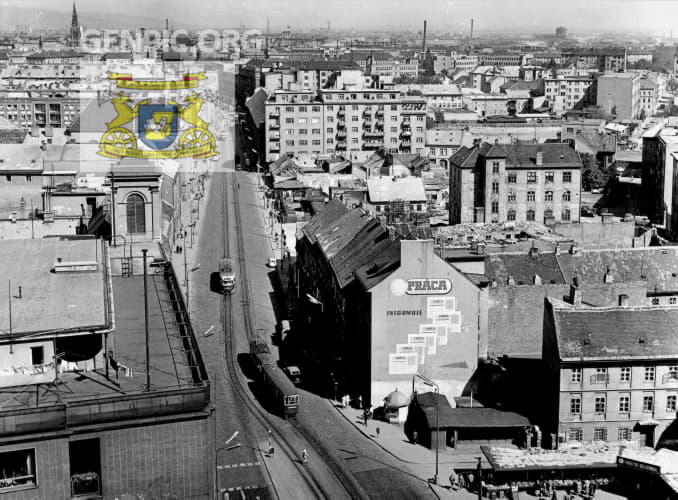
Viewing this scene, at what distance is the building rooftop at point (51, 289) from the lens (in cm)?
2795

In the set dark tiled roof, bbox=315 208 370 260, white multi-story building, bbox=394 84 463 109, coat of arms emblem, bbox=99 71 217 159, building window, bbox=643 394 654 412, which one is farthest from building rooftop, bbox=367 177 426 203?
white multi-story building, bbox=394 84 463 109

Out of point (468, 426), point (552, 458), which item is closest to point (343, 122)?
point (468, 426)

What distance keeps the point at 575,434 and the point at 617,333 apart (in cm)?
518

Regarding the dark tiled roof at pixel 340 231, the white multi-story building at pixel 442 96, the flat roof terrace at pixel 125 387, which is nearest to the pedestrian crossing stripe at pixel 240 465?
the flat roof terrace at pixel 125 387

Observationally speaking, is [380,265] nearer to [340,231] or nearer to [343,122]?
[340,231]

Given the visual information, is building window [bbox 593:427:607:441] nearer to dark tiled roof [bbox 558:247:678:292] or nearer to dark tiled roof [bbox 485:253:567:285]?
dark tiled roof [bbox 485:253:567:285]

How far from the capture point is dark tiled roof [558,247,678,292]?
6059cm

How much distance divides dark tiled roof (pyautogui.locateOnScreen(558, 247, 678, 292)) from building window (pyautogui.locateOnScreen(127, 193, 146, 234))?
2571 centimetres

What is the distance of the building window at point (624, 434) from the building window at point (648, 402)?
4.04 ft

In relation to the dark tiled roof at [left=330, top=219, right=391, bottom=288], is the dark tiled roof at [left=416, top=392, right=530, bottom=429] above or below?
below

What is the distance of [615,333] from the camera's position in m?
46.3

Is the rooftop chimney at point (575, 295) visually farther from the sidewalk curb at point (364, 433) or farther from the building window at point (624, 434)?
the sidewalk curb at point (364, 433)

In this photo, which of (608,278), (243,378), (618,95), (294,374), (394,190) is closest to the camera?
(294,374)

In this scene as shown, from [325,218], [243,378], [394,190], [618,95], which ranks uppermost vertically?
[618,95]
